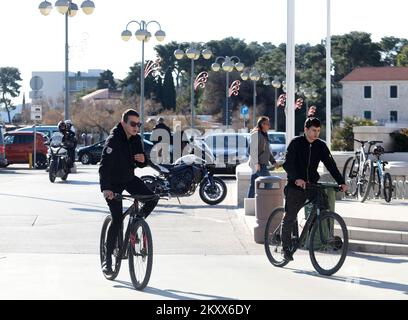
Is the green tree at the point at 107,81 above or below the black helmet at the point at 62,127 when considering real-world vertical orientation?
above

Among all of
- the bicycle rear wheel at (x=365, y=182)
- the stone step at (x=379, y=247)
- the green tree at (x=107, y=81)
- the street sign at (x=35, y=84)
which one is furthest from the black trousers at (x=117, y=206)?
the green tree at (x=107, y=81)

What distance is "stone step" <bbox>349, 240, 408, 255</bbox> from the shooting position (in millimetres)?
12070

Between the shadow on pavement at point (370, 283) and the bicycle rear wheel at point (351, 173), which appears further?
the bicycle rear wheel at point (351, 173)

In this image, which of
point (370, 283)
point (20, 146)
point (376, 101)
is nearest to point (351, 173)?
point (370, 283)

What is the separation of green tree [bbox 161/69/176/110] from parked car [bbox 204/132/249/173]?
166 feet

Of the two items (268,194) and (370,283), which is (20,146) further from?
(370,283)

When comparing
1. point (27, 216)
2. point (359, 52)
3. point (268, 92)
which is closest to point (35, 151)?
point (27, 216)

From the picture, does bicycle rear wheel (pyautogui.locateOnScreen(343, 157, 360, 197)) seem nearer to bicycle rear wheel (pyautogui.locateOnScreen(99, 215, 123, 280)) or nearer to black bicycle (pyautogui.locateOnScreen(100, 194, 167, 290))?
bicycle rear wheel (pyautogui.locateOnScreen(99, 215, 123, 280))

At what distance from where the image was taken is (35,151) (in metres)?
37.9

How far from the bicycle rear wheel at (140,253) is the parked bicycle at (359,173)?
27.5 ft

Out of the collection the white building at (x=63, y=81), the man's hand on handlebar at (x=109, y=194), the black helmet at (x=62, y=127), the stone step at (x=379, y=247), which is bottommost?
the stone step at (x=379, y=247)

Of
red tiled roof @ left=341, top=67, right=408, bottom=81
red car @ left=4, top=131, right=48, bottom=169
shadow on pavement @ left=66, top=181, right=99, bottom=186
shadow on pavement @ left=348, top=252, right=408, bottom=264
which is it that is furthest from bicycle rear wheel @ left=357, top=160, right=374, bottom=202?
red tiled roof @ left=341, top=67, right=408, bottom=81

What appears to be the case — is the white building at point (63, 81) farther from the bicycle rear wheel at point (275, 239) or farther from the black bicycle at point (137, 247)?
the black bicycle at point (137, 247)

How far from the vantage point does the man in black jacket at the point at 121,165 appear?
966 centimetres
